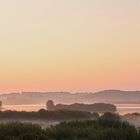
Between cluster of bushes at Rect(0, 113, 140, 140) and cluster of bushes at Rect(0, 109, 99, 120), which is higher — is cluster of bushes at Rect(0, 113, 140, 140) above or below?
below

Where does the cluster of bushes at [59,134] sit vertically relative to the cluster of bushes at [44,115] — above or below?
below

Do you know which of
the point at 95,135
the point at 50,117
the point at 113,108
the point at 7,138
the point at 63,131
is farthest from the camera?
the point at 113,108

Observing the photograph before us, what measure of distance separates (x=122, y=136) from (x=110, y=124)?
22.2 ft

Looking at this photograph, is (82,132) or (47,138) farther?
(82,132)

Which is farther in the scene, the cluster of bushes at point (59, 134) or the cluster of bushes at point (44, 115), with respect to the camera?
the cluster of bushes at point (44, 115)

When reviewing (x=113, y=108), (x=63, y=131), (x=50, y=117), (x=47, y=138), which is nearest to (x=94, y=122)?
(x=63, y=131)

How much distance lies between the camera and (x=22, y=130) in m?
20.7

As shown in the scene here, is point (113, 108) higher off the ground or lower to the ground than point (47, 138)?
higher

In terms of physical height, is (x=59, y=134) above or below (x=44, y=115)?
below

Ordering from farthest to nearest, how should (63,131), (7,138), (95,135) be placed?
(63,131) → (95,135) → (7,138)

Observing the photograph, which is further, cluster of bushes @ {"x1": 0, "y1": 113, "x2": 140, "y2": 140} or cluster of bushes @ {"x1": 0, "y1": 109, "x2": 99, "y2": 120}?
cluster of bushes @ {"x1": 0, "y1": 109, "x2": 99, "y2": 120}

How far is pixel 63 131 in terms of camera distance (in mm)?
21719

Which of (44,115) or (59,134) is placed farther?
(44,115)

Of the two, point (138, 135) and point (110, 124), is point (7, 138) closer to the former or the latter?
point (138, 135)
